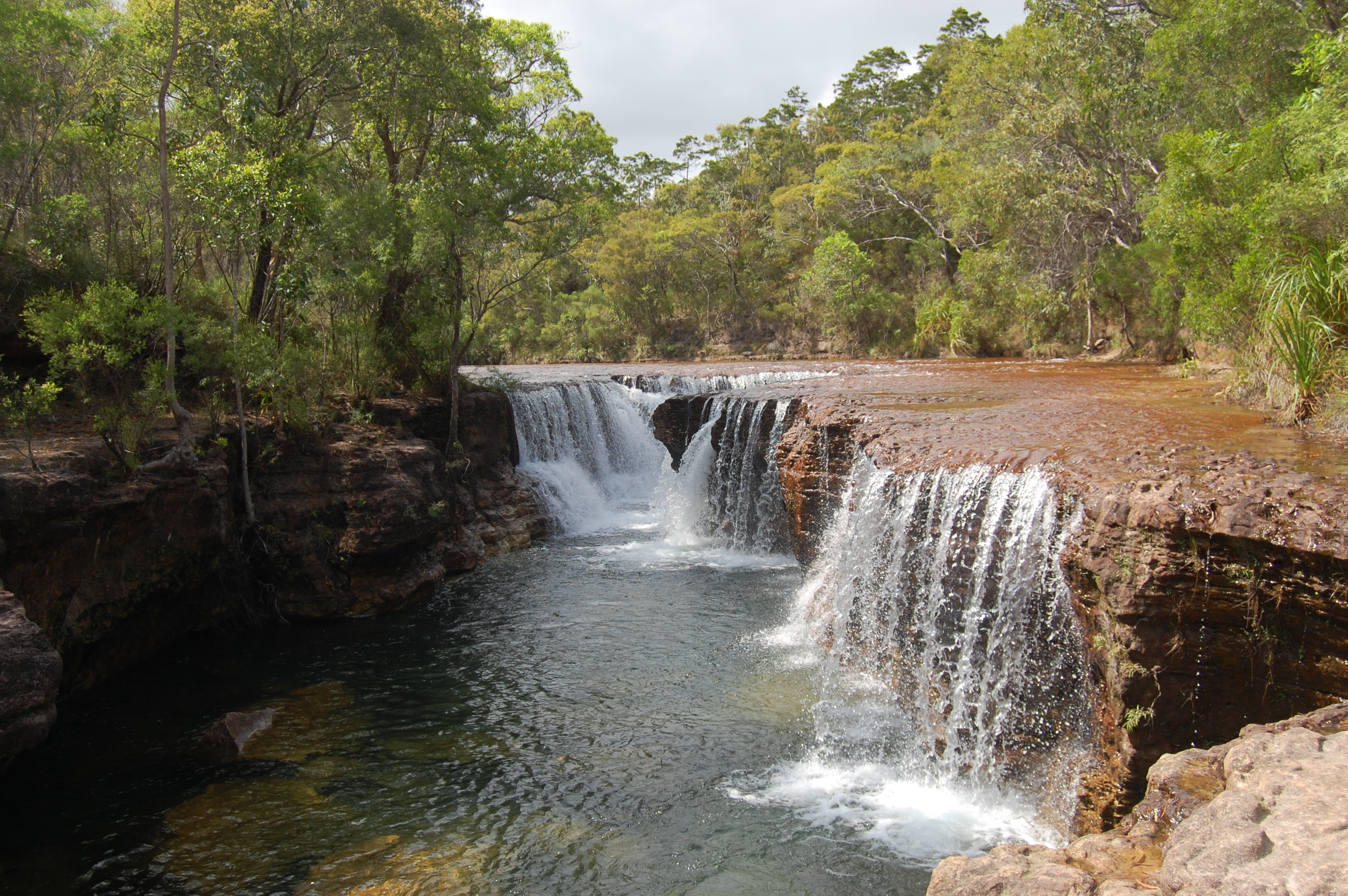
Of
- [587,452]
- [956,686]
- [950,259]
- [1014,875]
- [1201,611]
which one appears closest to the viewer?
[1014,875]

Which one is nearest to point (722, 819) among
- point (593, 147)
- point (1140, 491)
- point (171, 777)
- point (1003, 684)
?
point (1003, 684)

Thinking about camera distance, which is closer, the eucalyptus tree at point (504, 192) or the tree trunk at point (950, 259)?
the eucalyptus tree at point (504, 192)

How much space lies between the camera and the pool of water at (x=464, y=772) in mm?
5359

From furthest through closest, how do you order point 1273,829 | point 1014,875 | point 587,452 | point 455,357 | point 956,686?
point 587,452
point 455,357
point 956,686
point 1014,875
point 1273,829

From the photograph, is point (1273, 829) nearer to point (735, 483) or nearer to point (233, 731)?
point (233, 731)

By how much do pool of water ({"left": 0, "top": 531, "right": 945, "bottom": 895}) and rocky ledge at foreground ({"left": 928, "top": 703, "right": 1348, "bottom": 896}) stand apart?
182cm

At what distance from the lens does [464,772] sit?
6684 mm

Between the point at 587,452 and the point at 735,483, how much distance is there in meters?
4.90

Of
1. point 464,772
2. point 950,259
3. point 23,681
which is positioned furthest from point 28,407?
point 950,259

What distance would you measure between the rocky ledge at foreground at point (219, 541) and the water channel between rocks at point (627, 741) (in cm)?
56

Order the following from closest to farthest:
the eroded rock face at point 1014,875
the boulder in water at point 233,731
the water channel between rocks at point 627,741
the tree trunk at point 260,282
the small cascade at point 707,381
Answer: the eroded rock face at point 1014,875 < the water channel between rocks at point 627,741 < the boulder in water at point 233,731 < the tree trunk at point 260,282 < the small cascade at point 707,381

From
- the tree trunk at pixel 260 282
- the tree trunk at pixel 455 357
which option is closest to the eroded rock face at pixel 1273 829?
the tree trunk at pixel 260 282

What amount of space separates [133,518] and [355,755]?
3.82m

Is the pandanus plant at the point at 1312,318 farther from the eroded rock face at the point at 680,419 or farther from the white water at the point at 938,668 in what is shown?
the eroded rock face at the point at 680,419
